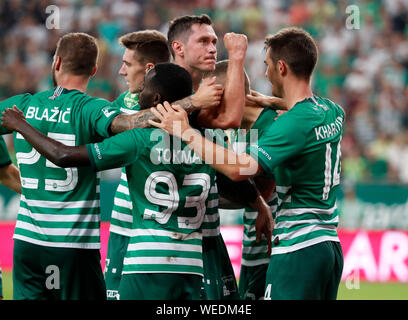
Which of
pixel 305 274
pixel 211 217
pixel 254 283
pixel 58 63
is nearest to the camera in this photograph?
pixel 305 274

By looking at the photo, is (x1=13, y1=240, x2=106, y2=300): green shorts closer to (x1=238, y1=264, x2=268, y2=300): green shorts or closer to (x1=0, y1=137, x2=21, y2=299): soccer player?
(x1=0, y1=137, x2=21, y2=299): soccer player

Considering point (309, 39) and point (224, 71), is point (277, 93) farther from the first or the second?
point (224, 71)

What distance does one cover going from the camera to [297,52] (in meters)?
4.96

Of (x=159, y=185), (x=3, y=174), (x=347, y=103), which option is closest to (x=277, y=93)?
(x=159, y=185)

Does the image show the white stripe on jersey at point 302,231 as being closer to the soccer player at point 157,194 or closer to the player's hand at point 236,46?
the soccer player at point 157,194

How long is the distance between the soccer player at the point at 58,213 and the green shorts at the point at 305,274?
4.37 feet

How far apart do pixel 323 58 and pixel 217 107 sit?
11786 mm

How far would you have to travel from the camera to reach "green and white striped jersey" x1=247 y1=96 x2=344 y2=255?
4.69m

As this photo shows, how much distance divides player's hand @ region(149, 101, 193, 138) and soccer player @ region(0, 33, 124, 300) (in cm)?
49

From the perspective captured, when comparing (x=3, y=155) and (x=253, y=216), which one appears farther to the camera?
(x=253, y=216)

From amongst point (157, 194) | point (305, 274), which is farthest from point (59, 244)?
point (305, 274)

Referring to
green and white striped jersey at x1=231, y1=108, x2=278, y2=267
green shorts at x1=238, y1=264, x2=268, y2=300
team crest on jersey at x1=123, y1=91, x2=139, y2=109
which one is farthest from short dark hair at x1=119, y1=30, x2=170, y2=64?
green shorts at x1=238, y1=264, x2=268, y2=300

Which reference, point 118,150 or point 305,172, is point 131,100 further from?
point 305,172
